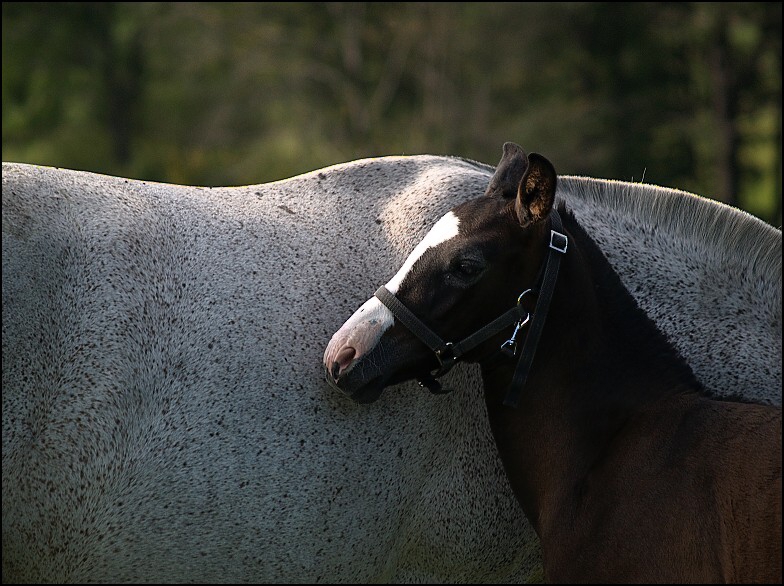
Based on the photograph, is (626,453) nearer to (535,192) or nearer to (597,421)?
(597,421)

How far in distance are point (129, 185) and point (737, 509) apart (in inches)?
98.0

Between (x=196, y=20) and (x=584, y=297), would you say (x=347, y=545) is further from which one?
(x=196, y=20)

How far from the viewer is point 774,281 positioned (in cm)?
336

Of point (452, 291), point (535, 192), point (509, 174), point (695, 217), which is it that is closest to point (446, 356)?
point (452, 291)

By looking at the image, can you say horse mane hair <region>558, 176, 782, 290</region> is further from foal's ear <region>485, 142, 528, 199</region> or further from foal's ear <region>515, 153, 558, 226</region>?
foal's ear <region>515, 153, 558, 226</region>

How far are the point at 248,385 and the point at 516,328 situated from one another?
99 cm

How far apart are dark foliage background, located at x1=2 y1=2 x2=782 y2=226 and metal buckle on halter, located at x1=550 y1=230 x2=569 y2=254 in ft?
→ 40.8

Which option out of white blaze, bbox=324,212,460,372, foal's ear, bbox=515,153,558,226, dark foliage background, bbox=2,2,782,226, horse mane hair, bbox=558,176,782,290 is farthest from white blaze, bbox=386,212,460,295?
dark foliage background, bbox=2,2,782,226

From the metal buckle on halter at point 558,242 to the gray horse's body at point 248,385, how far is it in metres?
0.48

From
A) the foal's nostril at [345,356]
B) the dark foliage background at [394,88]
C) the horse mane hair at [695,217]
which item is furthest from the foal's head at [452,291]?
the dark foliage background at [394,88]

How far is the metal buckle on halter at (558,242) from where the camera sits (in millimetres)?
A: 3084

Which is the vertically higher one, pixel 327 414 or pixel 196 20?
pixel 196 20

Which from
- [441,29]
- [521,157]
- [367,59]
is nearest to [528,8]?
[441,29]

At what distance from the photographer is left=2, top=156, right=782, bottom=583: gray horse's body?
10.1 ft
